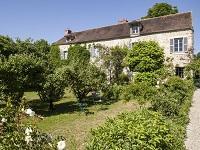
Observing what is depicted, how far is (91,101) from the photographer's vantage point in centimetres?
2341

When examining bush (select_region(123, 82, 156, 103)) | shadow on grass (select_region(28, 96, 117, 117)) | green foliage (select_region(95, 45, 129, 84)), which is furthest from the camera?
green foliage (select_region(95, 45, 129, 84))

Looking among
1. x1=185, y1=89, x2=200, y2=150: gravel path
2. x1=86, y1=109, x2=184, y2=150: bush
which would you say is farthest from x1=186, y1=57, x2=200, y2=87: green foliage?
x1=86, y1=109, x2=184, y2=150: bush

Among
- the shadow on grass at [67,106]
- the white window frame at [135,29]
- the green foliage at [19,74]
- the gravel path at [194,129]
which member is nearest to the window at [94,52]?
the white window frame at [135,29]

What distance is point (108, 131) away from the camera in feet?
25.2

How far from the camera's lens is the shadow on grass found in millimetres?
19797

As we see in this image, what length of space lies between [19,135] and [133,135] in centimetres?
321

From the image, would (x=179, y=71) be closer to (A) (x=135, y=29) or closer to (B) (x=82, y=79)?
(A) (x=135, y=29)

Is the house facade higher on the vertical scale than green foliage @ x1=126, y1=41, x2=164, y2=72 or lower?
higher

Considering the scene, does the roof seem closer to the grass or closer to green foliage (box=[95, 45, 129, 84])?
green foliage (box=[95, 45, 129, 84])

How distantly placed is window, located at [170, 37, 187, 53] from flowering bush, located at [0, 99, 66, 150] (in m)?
26.4

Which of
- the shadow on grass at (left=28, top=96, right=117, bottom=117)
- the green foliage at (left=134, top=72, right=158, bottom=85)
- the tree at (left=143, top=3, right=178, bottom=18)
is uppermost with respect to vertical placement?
the tree at (left=143, top=3, right=178, bottom=18)

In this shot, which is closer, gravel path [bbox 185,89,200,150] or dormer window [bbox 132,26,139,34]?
gravel path [bbox 185,89,200,150]

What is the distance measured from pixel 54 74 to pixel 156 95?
7.49 meters

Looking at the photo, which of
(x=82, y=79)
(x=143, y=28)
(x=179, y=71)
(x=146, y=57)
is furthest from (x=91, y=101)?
(x=143, y=28)
